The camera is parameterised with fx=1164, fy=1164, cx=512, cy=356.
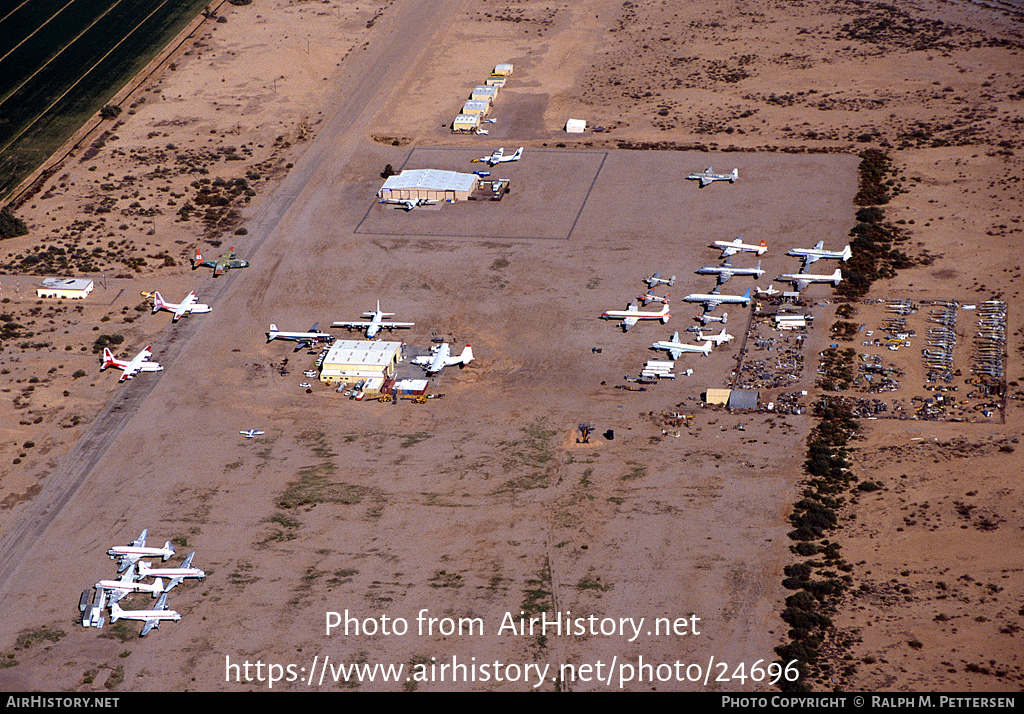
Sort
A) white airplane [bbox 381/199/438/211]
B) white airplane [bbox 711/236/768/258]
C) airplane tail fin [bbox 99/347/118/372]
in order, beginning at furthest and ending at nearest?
white airplane [bbox 381/199/438/211]
white airplane [bbox 711/236/768/258]
airplane tail fin [bbox 99/347/118/372]

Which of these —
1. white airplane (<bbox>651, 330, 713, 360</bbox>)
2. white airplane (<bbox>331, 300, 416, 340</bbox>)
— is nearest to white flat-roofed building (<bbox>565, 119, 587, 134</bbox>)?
white airplane (<bbox>331, 300, 416, 340</bbox>)

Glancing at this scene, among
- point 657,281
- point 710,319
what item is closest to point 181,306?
point 657,281

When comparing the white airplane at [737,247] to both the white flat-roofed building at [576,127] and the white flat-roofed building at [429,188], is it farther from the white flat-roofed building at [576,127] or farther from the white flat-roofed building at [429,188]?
the white flat-roofed building at [576,127]

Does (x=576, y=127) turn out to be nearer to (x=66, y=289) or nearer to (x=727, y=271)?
(x=727, y=271)

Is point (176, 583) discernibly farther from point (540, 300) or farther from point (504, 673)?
point (540, 300)

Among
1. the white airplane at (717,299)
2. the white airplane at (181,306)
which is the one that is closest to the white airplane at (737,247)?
the white airplane at (717,299)

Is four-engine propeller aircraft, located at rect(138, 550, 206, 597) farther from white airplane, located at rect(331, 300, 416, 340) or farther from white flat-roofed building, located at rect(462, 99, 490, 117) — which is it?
white flat-roofed building, located at rect(462, 99, 490, 117)

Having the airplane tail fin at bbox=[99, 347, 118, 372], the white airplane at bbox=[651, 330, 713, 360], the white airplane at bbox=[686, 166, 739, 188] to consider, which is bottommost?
the white airplane at bbox=[686, 166, 739, 188]
